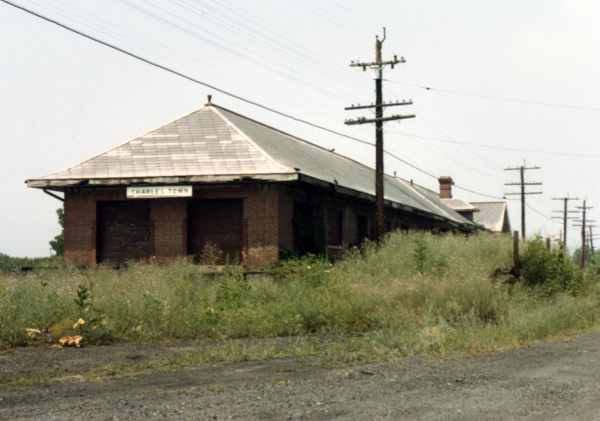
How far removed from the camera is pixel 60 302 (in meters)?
13.0

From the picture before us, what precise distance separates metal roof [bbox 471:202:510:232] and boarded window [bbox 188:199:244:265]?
39.5 meters

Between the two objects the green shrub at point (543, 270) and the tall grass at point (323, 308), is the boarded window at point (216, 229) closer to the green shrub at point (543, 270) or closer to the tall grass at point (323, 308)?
the tall grass at point (323, 308)

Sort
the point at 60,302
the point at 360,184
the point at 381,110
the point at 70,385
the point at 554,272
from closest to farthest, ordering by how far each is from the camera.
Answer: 1. the point at 70,385
2. the point at 60,302
3. the point at 554,272
4. the point at 381,110
5. the point at 360,184

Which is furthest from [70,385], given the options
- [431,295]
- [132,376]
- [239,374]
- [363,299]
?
[431,295]

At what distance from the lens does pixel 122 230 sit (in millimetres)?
21203

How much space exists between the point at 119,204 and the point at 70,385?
14.1 m

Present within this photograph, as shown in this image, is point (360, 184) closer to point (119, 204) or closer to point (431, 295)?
point (119, 204)

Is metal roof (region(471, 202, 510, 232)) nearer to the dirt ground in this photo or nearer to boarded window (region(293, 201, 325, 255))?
boarded window (region(293, 201, 325, 255))

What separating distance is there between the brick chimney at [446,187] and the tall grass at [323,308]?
41880mm

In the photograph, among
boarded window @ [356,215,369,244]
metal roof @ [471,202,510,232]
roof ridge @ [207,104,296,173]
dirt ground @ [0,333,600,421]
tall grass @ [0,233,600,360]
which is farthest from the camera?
metal roof @ [471,202,510,232]

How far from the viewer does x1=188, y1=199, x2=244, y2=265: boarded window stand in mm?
20422

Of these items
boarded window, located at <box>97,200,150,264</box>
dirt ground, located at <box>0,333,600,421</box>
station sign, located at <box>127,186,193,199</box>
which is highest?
station sign, located at <box>127,186,193,199</box>

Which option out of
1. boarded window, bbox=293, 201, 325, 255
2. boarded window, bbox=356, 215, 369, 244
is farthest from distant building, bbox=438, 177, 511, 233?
boarded window, bbox=293, 201, 325, 255

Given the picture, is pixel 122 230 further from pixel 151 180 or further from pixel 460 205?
pixel 460 205
